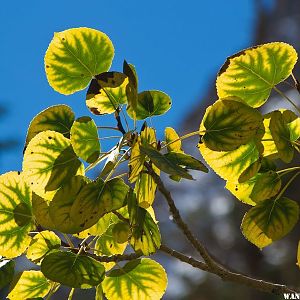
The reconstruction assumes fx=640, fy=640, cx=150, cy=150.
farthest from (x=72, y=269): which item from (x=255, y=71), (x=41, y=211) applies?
(x=255, y=71)

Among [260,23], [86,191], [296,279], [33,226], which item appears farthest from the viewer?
[260,23]

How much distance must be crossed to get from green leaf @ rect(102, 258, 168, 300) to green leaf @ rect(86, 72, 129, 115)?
18cm

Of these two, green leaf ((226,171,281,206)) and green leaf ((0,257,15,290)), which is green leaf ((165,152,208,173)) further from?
green leaf ((0,257,15,290))

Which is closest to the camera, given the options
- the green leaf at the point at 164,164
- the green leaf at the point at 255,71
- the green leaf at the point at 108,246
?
the green leaf at the point at 164,164

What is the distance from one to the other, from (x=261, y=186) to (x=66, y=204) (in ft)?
0.66

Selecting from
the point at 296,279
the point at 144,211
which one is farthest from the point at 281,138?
the point at 296,279

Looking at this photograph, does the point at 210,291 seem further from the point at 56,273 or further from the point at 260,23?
the point at 260,23

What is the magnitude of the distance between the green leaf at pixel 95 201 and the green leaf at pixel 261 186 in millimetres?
131

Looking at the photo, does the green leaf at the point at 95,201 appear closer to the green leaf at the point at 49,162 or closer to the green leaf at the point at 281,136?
the green leaf at the point at 49,162

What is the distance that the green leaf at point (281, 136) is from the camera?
24.2 inches

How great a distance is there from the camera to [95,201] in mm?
605

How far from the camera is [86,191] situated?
61 centimetres

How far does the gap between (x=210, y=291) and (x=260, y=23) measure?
5.46 metres

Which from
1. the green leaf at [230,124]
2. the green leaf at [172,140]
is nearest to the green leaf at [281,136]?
the green leaf at [230,124]
